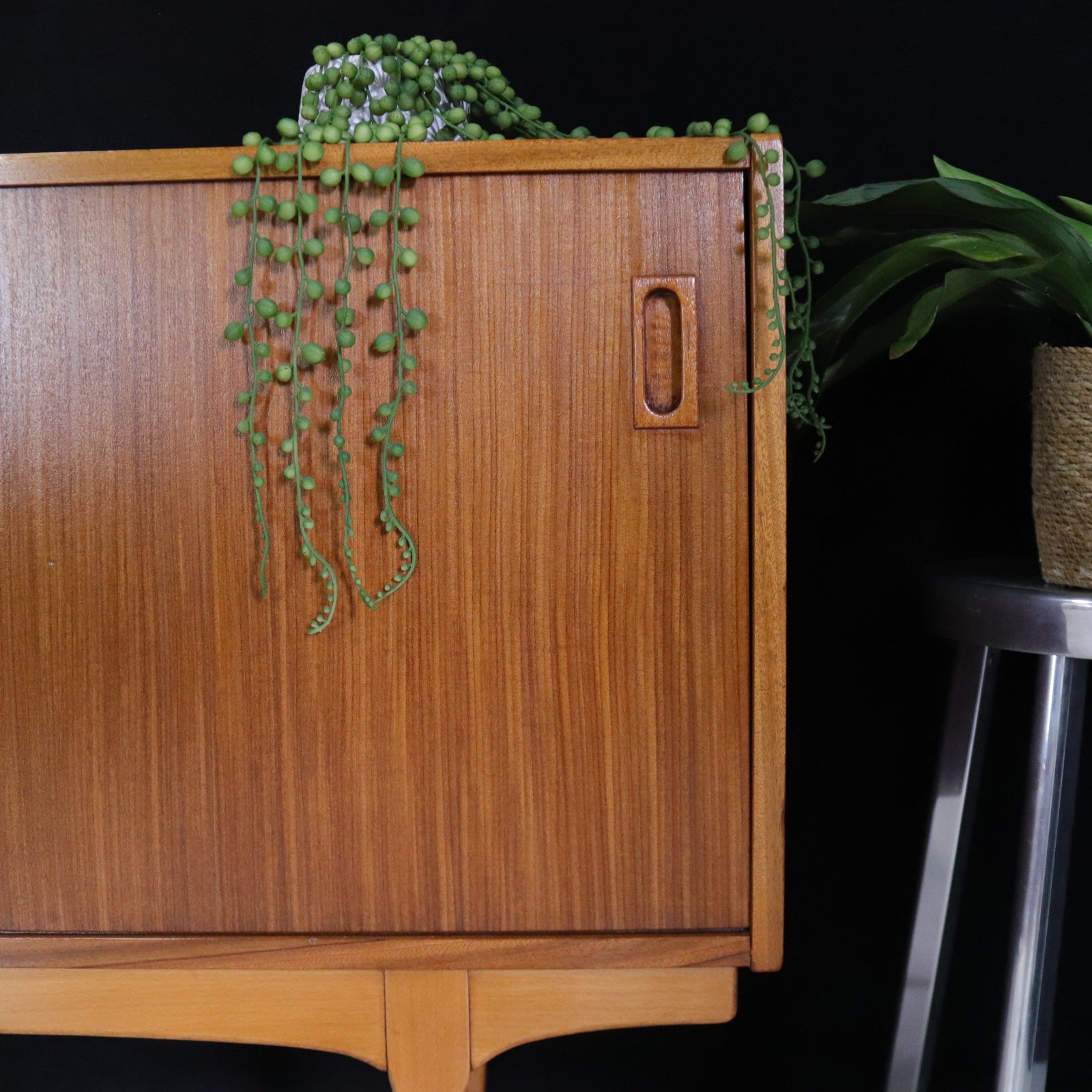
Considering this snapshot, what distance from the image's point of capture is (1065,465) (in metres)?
0.91

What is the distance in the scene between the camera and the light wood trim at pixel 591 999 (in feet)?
2.61

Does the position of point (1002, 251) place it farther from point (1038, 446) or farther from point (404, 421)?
point (404, 421)

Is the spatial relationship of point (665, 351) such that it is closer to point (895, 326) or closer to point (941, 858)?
point (895, 326)

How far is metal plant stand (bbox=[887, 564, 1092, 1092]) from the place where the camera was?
0.87 meters

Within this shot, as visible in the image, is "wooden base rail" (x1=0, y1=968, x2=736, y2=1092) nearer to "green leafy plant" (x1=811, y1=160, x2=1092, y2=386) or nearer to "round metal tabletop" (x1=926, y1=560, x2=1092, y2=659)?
"round metal tabletop" (x1=926, y1=560, x2=1092, y2=659)

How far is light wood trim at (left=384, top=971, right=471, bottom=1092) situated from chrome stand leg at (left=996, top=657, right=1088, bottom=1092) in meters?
0.47

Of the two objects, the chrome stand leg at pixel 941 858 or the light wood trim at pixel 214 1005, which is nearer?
the light wood trim at pixel 214 1005

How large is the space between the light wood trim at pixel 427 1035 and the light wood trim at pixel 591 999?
0.02m

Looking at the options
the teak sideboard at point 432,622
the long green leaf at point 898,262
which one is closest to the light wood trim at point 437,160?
the teak sideboard at point 432,622

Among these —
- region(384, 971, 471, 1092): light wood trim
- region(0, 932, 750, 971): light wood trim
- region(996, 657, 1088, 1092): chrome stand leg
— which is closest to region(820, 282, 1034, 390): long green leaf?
region(996, 657, 1088, 1092): chrome stand leg

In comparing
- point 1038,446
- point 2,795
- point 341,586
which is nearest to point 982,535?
point 1038,446

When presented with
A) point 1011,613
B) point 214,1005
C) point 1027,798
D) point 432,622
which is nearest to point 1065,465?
point 1011,613

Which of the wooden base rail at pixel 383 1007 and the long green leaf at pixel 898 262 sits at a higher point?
the long green leaf at pixel 898 262

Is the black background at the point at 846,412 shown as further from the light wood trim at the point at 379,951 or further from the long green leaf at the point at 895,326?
the light wood trim at the point at 379,951
